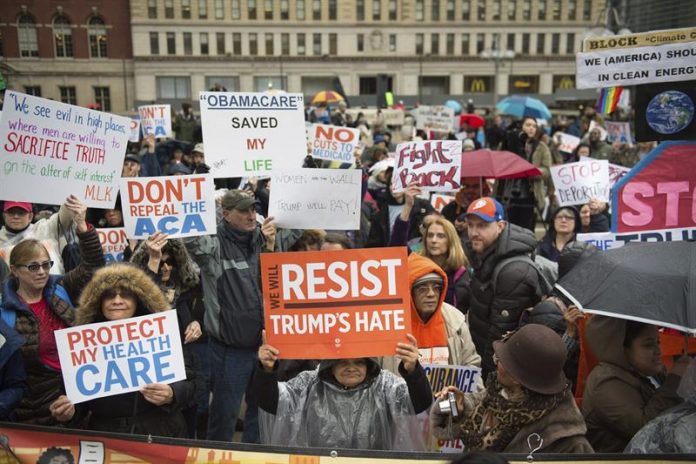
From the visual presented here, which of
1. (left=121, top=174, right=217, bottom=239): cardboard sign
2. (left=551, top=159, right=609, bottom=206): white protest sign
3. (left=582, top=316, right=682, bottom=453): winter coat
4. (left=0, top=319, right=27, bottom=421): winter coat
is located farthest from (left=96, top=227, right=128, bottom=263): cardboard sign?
(left=551, top=159, right=609, bottom=206): white protest sign

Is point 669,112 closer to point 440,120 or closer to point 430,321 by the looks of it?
point 430,321

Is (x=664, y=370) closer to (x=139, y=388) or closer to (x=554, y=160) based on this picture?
(x=139, y=388)

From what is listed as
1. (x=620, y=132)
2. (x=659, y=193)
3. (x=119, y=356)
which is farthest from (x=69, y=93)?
(x=659, y=193)

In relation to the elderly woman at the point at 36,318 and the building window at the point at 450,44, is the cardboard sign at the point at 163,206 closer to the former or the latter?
the elderly woman at the point at 36,318

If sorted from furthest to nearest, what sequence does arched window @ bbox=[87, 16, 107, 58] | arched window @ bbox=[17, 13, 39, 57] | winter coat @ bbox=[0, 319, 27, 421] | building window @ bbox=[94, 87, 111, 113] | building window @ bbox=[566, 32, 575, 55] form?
1. building window @ bbox=[566, 32, 575, 55]
2. building window @ bbox=[94, 87, 111, 113]
3. arched window @ bbox=[87, 16, 107, 58]
4. arched window @ bbox=[17, 13, 39, 57]
5. winter coat @ bbox=[0, 319, 27, 421]

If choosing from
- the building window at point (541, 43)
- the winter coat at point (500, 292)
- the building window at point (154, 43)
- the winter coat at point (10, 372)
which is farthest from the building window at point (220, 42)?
the winter coat at point (10, 372)

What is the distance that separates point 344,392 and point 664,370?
5.28ft

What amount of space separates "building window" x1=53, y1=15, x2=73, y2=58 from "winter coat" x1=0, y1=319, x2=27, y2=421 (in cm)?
6382

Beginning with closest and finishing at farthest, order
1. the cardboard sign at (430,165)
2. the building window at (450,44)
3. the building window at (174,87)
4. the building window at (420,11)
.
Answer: the cardboard sign at (430,165), the building window at (174,87), the building window at (420,11), the building window at (450,44)

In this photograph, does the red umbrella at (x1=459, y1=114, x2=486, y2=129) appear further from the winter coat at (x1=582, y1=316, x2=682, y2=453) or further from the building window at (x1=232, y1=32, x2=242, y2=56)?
the building window at (x1=232, y1=32, x2=242, y2=56)

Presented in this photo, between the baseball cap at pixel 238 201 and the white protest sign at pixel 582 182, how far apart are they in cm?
405

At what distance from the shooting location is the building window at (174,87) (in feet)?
211

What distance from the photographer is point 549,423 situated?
107 inches

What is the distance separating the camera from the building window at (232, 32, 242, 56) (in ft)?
211
